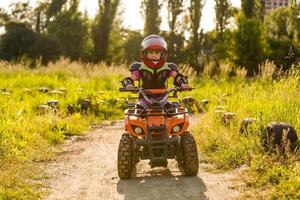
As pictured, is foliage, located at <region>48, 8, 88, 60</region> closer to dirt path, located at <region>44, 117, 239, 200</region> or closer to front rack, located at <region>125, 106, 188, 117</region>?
dirt path, located at <region>44, 117, 239, 200</region>

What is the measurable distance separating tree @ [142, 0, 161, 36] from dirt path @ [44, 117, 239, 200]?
80.3 ft

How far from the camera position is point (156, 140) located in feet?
21.2

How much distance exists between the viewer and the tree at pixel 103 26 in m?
32.1

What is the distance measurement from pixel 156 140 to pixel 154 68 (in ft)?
4.54

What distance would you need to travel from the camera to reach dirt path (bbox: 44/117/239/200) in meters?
5.82

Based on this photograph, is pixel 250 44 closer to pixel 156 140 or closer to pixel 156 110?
pixel 156 110

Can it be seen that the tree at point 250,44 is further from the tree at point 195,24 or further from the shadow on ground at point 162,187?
the shadow on ground at point 162,187

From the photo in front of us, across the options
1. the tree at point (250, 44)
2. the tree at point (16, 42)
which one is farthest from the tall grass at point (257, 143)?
the tree at point (16, 42)

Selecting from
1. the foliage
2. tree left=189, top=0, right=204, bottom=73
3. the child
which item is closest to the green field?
the child

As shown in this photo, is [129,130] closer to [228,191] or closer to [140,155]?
[140,155]

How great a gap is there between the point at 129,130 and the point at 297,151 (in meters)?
2.17

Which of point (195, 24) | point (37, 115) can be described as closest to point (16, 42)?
point (195, 24)

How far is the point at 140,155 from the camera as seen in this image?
669cm

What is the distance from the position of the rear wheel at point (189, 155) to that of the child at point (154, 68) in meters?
1.01
